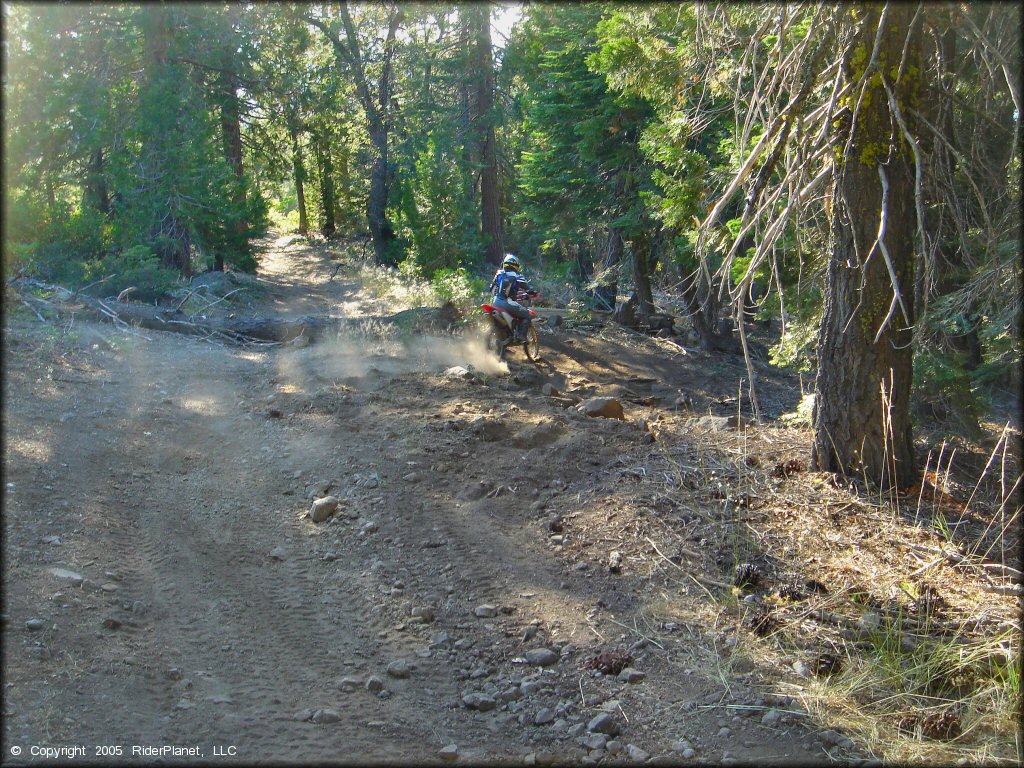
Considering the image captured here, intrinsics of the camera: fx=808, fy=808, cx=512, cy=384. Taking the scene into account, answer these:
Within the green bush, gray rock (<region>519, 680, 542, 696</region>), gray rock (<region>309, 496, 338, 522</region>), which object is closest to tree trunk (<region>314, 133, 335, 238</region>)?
the green bush

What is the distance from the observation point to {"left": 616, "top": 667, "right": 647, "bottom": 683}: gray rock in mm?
4223

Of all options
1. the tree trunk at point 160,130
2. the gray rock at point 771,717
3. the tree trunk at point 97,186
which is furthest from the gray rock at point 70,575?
the tree trunk at point 97,186

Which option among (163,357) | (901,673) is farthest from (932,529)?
(163,357)

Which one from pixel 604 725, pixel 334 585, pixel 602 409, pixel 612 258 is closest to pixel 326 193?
pixel 612 258

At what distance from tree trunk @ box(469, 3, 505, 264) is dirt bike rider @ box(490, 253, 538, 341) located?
26.6 ft

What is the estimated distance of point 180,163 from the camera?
17344mm

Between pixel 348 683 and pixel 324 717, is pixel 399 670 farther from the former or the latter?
pixel 324 717

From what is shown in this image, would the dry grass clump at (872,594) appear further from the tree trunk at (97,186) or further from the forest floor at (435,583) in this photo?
the tree trunk at (97,186)

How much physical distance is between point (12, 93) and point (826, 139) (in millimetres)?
14667

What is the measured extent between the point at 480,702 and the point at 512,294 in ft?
31.2

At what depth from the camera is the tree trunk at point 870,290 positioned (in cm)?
588

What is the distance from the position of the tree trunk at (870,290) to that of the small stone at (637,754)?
10.5 feet

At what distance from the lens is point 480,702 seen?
4.07 metres

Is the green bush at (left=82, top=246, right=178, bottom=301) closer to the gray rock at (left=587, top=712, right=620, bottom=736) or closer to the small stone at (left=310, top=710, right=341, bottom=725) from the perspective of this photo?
the small stone at (left=310, top=710, right=341, bottom=725)
